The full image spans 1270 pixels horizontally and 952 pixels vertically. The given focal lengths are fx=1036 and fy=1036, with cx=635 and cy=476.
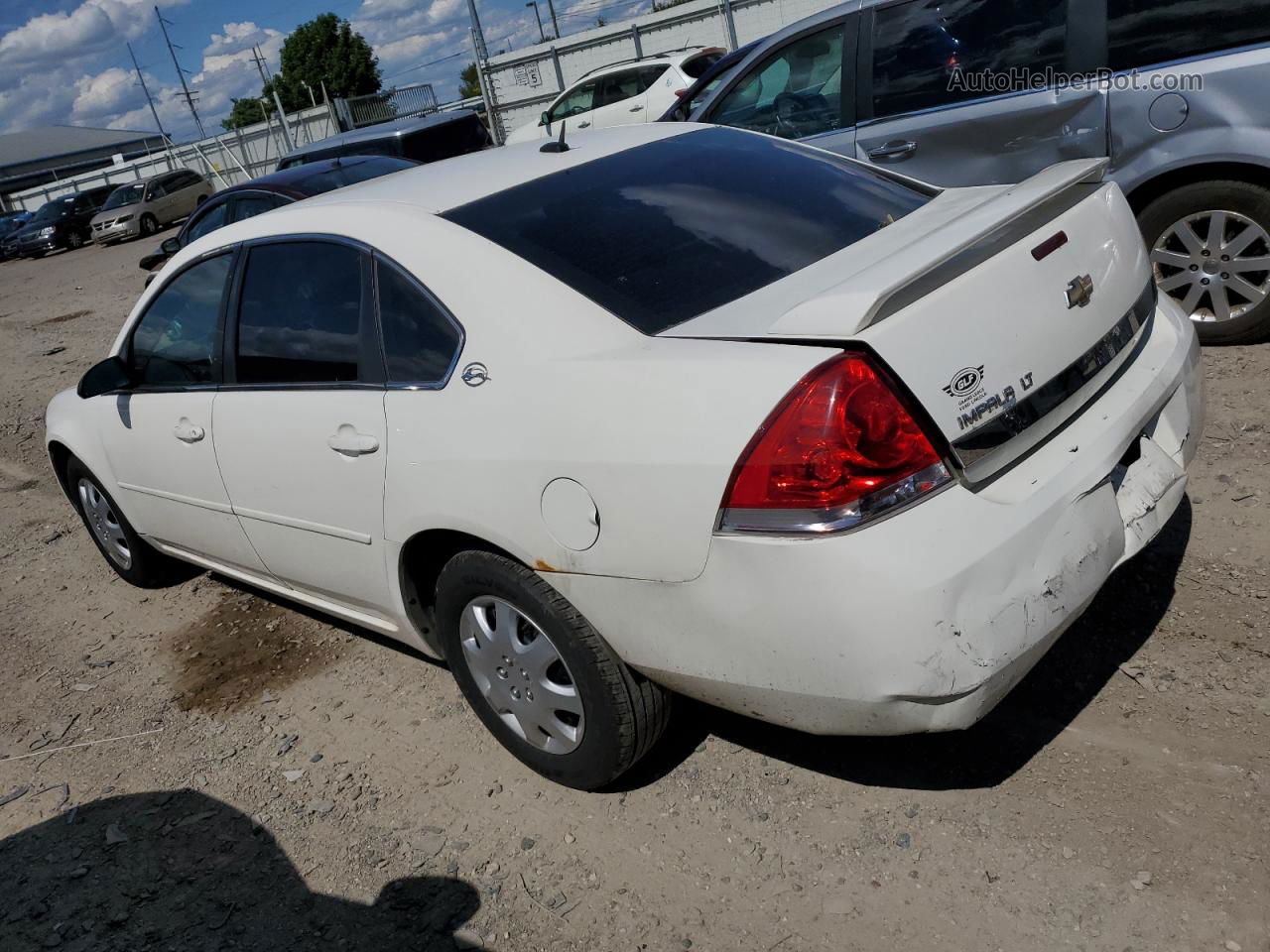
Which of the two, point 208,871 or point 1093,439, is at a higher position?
point 1093,439

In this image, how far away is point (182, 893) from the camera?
2.82 metres

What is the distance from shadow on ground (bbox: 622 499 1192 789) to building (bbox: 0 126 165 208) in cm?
7319

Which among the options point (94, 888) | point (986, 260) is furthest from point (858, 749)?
point (94, 888)

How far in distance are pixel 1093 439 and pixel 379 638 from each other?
2.71 m

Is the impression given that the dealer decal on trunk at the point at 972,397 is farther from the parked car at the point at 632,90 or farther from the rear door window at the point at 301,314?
the parked car at the point at 632,90

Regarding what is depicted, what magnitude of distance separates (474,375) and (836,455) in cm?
97

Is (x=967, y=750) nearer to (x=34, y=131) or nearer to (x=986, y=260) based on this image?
(x=986, y=260)

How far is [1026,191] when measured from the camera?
274cm

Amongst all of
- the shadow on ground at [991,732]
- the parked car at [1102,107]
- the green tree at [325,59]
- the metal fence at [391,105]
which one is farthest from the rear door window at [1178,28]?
the green tree at [325,59]

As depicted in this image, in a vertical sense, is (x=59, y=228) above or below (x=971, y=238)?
below

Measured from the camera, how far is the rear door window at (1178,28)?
446 centimetres

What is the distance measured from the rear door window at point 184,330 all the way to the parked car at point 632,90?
1203 cm

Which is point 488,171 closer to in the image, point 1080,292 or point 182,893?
point 1080,292

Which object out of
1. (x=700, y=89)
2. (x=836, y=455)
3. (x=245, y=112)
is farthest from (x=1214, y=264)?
(x=245, y=112)
